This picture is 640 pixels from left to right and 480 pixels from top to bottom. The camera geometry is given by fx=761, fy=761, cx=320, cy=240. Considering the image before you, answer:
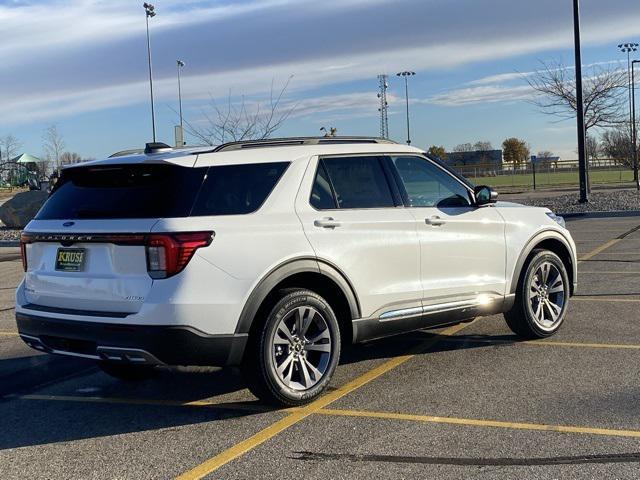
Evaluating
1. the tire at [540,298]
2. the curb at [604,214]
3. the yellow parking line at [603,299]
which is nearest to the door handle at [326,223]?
the tire at [540,298]

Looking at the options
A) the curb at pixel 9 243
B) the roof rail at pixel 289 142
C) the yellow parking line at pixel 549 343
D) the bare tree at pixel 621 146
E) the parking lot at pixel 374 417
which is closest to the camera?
the parking lot at pixel 374 417

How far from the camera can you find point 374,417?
5086 mm

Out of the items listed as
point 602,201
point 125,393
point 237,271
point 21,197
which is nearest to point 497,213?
point 237,271

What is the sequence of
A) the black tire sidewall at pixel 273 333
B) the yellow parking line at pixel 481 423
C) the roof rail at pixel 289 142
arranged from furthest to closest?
the roof rail at pixel 289 142
the black tire sidewall at pixel 273 333
the yellow parking line at pixel 481 423

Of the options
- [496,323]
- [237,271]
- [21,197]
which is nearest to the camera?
[237,271]

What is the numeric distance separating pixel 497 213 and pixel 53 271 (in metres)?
3.80

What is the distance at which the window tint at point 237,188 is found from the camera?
5059mm

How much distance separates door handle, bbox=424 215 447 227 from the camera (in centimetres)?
620

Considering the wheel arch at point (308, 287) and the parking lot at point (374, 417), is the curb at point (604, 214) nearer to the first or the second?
the parking lot at point (374, 417)

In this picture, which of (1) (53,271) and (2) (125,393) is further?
(2) (125,393)

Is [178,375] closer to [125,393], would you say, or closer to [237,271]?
[125,393]

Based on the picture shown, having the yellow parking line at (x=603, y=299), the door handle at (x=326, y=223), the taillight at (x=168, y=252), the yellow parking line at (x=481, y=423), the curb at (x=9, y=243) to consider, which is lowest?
the yellow parking line at (x=481, y=423)

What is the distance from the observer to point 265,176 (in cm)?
543

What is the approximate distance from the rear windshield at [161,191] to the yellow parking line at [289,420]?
144 centimetres
